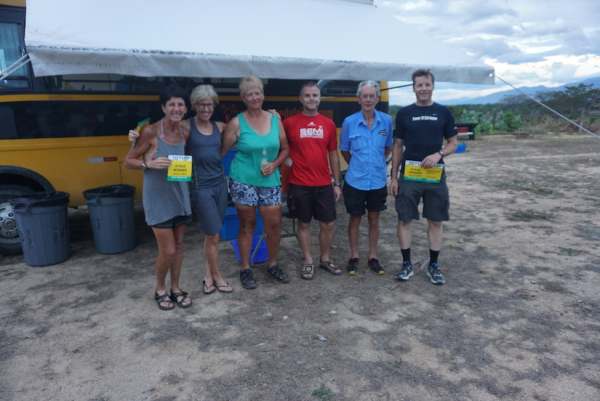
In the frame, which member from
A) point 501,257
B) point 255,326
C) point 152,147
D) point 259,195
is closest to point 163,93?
point 152,147

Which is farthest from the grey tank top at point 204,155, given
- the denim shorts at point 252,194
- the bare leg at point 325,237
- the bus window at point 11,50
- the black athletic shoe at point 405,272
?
the bus window at point 11,50

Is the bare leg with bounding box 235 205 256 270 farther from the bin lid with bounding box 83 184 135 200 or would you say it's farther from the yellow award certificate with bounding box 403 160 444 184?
the bin lid with bounding box 83 184 135 200

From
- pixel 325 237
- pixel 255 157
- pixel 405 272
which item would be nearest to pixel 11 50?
pixel 255 157

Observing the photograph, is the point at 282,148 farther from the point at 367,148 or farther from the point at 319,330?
the point at 319,330

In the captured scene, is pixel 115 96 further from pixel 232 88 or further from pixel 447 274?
pixel 447 274

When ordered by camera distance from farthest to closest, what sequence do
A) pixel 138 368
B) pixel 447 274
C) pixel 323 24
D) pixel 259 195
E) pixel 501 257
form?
pixel 323 24, pixel 501 257, pixel 447 274, pixel 259 195, pixel 138 368

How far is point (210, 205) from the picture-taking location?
11.7 ft

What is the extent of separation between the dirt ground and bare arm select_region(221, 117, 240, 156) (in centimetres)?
131

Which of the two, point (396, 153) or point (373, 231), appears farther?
point (373, 231)

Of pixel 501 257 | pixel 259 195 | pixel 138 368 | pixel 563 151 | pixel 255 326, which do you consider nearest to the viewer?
pixel 138 368

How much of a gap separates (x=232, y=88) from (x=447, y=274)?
3531 mm

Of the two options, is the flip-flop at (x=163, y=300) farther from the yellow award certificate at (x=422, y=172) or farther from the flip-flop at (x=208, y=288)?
the yellow award certificate at (x=422, y=172)

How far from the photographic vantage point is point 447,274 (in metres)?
4.46

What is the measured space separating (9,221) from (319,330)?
12.4 feet
